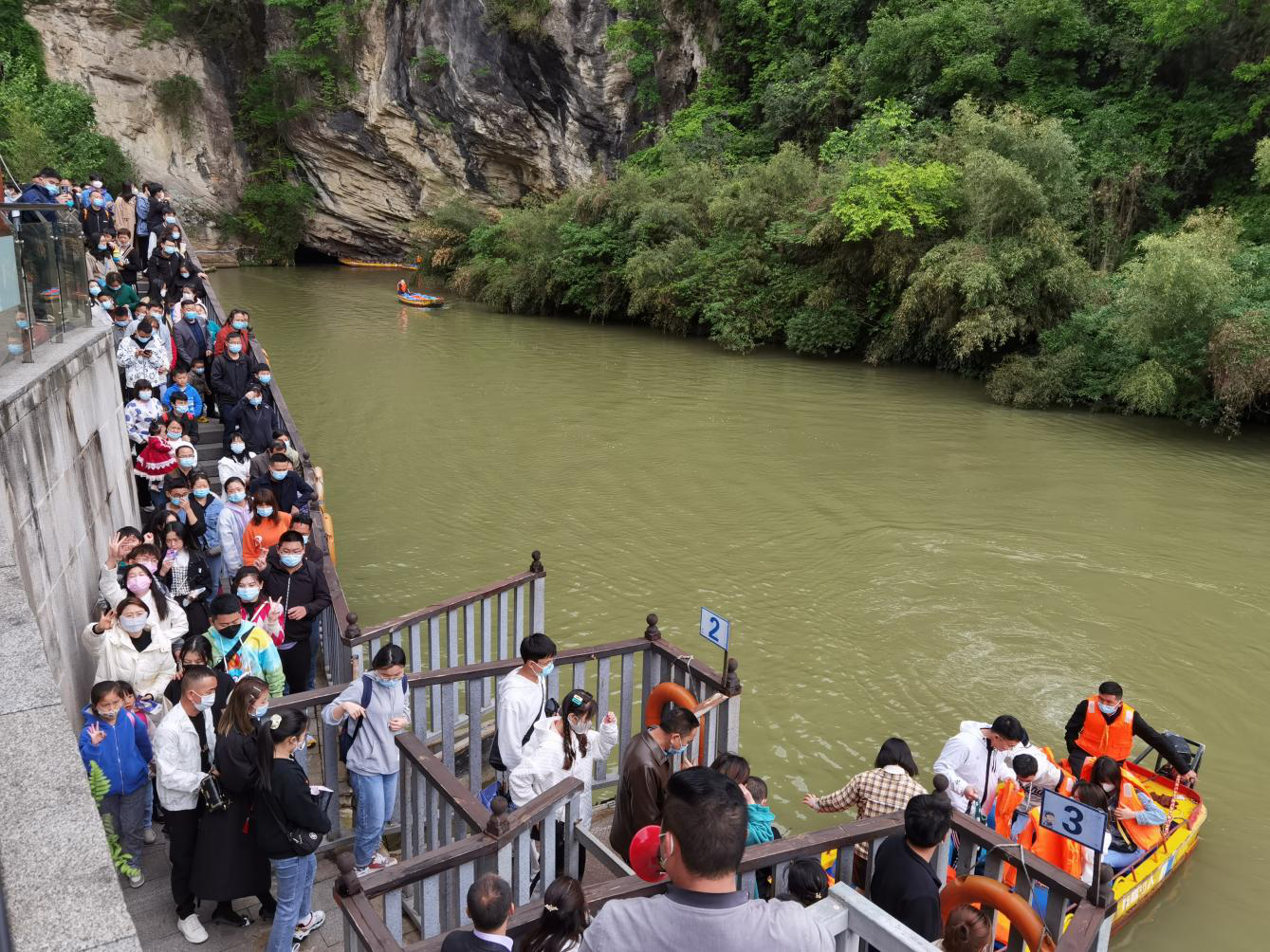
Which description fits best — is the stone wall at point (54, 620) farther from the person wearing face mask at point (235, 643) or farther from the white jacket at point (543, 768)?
the white jacket at point (543, 768)

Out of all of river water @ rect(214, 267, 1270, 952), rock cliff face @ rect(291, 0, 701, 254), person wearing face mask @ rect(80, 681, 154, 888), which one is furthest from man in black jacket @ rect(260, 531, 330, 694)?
rock cliff face @ rect(291, 0, 701, 254)

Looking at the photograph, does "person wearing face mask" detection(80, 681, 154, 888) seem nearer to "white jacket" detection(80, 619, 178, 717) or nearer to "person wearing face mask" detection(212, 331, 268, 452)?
"white jacket" detection(80, 619, 178, 717)

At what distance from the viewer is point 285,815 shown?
4.90m

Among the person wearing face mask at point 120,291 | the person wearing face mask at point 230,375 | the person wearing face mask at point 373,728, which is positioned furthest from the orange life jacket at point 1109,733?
the person wearing face mask at point 120,291

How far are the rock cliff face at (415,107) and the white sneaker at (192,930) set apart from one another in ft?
136

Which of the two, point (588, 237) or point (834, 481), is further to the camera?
point (588, 237)

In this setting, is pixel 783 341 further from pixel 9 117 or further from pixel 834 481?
pixel 9 117

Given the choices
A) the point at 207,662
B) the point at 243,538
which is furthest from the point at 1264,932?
the point at 243,538

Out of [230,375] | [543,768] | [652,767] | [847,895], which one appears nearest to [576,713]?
[543,768]

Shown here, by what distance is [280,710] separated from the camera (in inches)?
220

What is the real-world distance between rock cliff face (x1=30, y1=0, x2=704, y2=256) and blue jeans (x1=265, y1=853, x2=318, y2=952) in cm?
4150

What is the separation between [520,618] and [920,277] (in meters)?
16.4

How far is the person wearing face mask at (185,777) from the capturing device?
510 cm

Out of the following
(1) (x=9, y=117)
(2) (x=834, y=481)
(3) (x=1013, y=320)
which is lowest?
(2) (x=834, y=481)
